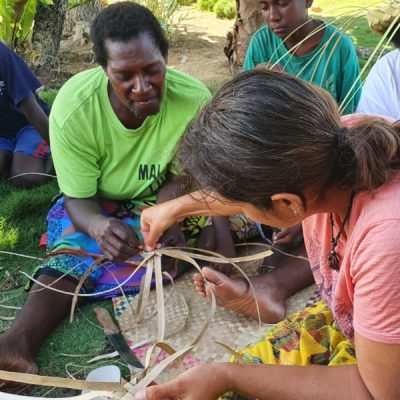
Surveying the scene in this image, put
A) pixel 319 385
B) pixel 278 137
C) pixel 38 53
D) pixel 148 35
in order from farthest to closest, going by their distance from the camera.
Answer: pixel 38 53 < pixel 148 35 < pixel 319 385 < pixel 278 137

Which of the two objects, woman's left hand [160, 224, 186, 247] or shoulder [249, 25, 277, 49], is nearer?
woman's left hand [160, 224, 186, 247]

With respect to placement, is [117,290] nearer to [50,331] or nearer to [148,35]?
[50,331]

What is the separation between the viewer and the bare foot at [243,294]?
1906 mm

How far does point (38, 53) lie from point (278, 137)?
4.39 metres

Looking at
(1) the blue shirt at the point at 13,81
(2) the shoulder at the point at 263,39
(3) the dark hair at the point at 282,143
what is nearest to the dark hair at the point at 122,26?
(2) the shoulder at the point at 263,39

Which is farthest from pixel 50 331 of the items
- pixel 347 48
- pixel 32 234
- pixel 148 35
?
pixel 347 48

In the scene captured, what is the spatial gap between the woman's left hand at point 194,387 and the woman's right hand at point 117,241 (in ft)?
2.49

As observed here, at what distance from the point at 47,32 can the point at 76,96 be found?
10.2ft

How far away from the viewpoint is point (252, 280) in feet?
6.98

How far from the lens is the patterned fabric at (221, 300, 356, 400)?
1489mm

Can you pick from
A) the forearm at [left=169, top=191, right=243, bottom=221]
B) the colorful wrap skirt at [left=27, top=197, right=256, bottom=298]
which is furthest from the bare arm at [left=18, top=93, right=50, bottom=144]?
the forearm at [left=169, top=191, right=243, bottom=221]

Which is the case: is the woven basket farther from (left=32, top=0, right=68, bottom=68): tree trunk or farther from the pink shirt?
(left=32, top=0, right=68, bottom=68): tree trunk

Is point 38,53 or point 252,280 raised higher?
point 38,53

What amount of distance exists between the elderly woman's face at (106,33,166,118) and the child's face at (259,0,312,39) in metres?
0.72
